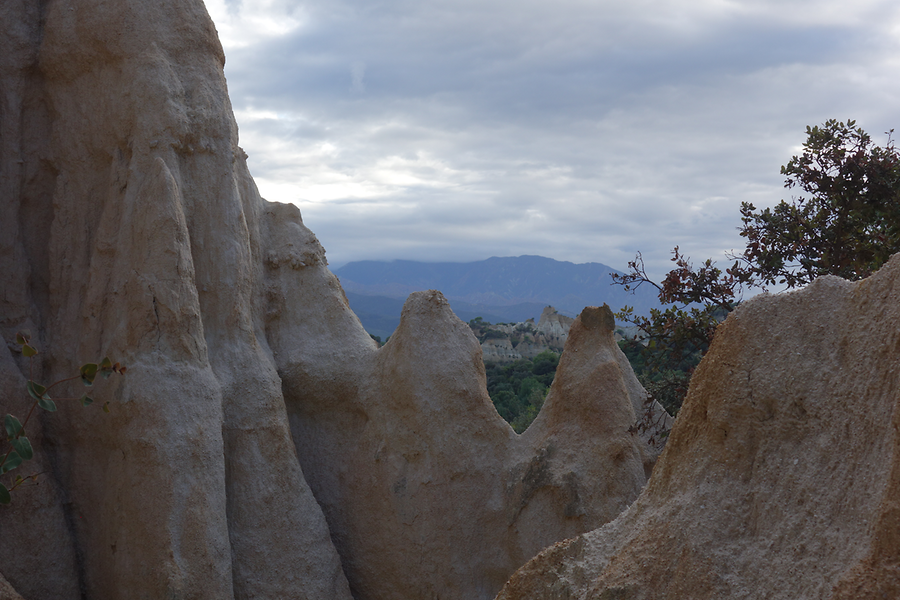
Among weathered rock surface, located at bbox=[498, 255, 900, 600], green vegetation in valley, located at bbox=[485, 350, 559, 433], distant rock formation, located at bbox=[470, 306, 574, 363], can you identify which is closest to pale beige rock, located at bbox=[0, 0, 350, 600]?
weathered rock surface, located at bbox=[498, 255, 900, 600]

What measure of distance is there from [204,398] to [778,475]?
623 centimetres

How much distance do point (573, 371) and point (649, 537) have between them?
16.8 ft

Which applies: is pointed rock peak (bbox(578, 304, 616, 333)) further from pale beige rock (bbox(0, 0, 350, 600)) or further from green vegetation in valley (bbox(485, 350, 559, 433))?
green vegetation in valley (bbox(485, 350, 559, 433))

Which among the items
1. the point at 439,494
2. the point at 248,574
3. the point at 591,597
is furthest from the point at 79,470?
the point at 591,597

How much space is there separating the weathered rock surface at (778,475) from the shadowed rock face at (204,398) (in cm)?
422

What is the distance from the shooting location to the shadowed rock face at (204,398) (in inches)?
338

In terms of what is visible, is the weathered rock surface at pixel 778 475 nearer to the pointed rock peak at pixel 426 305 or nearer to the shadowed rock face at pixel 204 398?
the shadowed rock face at pixel 204 398

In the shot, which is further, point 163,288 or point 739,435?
point 163,288

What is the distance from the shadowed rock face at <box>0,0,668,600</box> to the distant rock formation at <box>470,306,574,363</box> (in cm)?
2389

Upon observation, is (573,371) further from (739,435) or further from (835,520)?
(835,520)

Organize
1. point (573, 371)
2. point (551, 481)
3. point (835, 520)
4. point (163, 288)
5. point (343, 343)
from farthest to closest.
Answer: point (343, 343) → point (573, 371) → point (551, 481) → point (163, 288) → point (835, 520)

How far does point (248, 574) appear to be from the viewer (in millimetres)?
8852

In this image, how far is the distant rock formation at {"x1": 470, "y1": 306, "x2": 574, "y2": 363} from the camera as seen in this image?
3556 centimetres

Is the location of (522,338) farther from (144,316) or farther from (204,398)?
(144,316)
